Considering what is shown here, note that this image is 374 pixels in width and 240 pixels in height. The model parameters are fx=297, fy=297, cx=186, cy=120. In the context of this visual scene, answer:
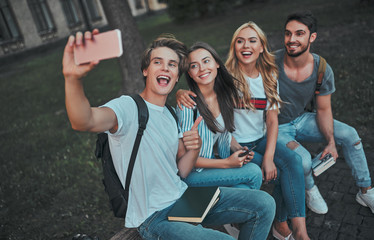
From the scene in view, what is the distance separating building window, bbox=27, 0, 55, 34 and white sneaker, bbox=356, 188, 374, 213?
21806 millimetres

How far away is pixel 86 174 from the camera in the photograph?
4.66m

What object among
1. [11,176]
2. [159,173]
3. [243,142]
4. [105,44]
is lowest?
[11,176]

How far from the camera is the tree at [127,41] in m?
6.61

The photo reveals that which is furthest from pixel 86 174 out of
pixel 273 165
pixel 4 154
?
pixel 273 165

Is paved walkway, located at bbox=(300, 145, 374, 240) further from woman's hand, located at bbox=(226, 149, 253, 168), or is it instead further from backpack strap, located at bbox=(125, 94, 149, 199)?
backpack strap, located at bbox=(125, 94, 149, 199)

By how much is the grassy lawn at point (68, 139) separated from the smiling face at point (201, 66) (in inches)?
82.6

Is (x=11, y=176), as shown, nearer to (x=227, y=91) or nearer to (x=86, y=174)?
(x=86, y=174)

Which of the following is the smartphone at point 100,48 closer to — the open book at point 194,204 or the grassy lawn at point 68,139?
the open book at point 194,204

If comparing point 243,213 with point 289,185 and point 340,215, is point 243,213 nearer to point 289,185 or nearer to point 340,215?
point 289,185

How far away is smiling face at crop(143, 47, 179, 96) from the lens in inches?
92.3

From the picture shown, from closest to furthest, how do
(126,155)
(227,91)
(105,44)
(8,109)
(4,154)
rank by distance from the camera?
(105,44) → (126,155) → (227,91) → (4,154) → (8,109)

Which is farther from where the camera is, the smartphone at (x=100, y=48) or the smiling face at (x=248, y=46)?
the smiling face at (x=248, y=46)

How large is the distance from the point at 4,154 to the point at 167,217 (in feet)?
16.1

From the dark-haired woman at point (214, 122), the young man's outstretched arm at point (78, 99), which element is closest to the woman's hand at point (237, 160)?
the dark-haired woman at point (214, 122)
